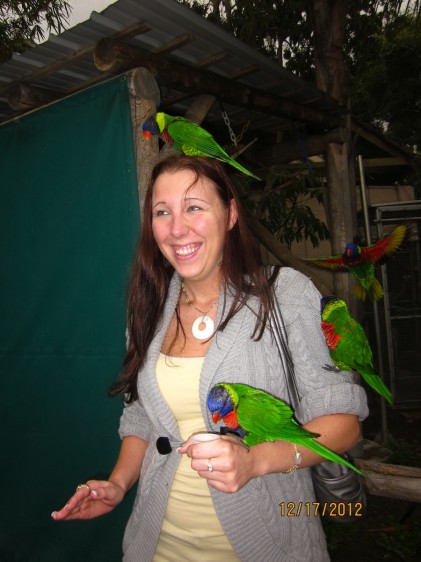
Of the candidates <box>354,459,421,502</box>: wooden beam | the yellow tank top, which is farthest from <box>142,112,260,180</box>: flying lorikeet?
<box>354,459,421,502</box>: wooden beam

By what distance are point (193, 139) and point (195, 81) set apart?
69cm

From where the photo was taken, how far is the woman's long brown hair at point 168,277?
1.43 metres

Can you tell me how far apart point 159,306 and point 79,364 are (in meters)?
1.03

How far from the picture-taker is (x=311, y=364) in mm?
1271

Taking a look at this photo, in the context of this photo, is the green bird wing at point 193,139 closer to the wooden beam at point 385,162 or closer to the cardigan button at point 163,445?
the cardigan button at point 163,445

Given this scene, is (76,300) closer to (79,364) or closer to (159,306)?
(79,364)

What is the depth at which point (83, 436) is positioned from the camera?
2.43m

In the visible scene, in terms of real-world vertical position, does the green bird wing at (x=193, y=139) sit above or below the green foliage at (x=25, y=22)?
below

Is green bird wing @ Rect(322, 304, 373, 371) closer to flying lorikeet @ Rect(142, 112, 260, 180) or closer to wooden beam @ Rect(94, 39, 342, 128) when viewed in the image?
flying lorikeet @ Rect(142, 112, 260, 180)

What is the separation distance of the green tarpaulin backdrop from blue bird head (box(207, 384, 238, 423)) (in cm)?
116

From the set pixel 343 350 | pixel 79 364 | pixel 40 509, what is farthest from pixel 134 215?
pixel 40 509

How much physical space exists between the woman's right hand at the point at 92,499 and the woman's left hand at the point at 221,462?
21.1 inches

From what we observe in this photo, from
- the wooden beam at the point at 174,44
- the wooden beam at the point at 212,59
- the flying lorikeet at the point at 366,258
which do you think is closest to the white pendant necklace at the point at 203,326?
the wooden beam at the point at 174,44

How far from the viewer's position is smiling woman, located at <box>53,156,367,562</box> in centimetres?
126
